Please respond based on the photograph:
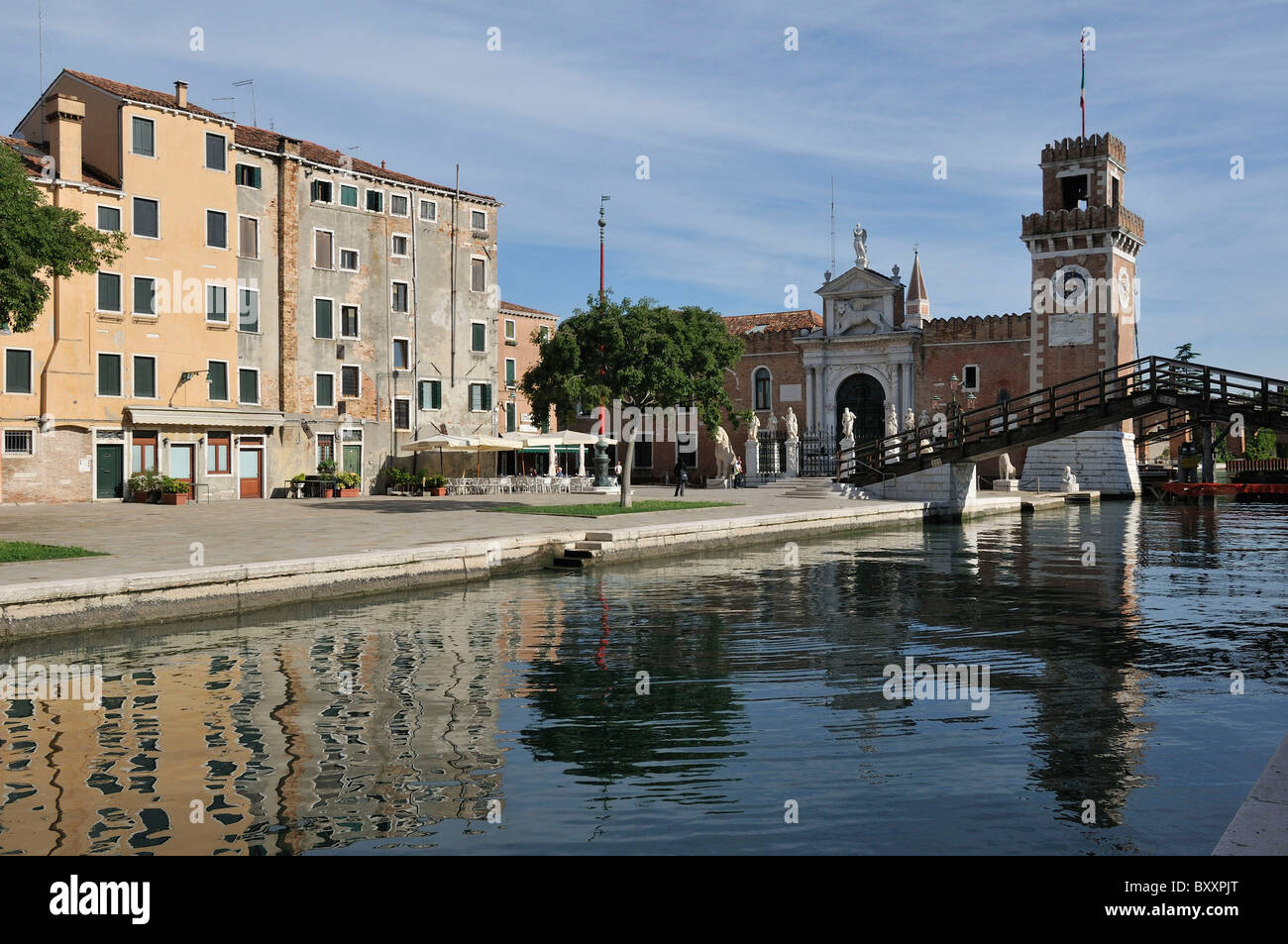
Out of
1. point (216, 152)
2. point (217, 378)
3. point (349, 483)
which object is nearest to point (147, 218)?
point (216, 152)

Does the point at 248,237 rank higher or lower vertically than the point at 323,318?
higher

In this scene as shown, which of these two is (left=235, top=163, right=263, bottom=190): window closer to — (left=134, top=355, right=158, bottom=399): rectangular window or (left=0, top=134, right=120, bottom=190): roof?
(left=0, top=134, right=120, bottom=190): roof

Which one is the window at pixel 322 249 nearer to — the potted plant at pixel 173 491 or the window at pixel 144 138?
the window at pixel 144 138

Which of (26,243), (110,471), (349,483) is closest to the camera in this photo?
(26,243)

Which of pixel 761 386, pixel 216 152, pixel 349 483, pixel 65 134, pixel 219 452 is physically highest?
pixel 216 152

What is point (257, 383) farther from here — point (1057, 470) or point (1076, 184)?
point (1076, 184)

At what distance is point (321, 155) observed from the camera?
1638 inches

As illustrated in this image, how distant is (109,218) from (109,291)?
7.62ft

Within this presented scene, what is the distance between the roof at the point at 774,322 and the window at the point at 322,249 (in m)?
26.2

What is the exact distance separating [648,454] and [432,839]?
54.8 meters

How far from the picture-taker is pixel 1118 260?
4906 centimetres

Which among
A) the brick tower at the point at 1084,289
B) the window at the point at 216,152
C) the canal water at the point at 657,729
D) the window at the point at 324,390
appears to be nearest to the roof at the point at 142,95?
the window at the point at 216,152

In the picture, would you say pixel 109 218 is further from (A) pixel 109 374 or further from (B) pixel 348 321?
(B) pixel 348 321
